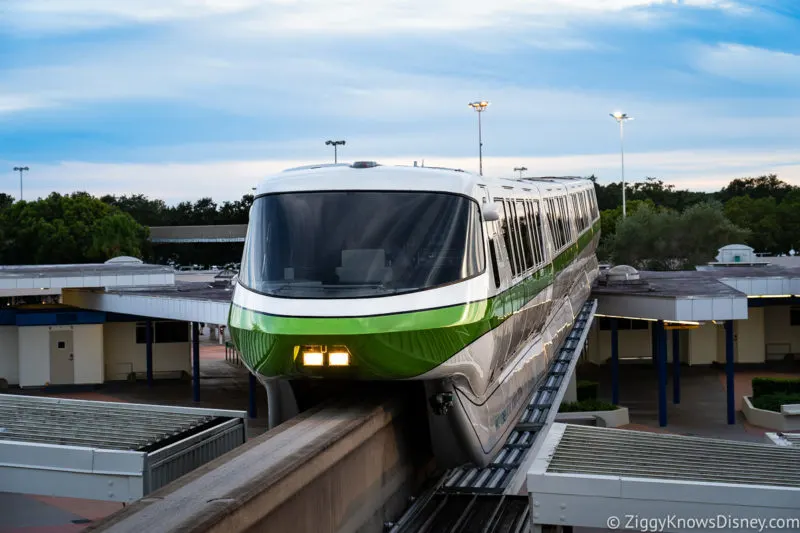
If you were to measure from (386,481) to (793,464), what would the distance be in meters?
3.81

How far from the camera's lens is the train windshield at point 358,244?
10406mm

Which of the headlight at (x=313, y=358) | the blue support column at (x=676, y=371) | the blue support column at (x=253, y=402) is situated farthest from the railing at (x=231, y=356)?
the headlight at (x=313, y=358)

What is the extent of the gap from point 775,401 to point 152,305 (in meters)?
17.6

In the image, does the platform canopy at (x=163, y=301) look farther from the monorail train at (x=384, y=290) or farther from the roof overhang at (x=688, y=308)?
the monorail train at (x=384, y=290)

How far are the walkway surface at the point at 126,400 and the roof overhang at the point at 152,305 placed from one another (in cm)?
277

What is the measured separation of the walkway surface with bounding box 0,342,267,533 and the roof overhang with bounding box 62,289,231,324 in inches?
109

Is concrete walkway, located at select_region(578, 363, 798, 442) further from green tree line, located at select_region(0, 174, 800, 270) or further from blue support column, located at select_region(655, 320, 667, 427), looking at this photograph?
green tree line, located at select_region(0, 174, 800, 270)

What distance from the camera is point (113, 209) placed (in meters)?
85.6

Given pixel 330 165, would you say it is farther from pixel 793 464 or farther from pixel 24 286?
pixel 24 286

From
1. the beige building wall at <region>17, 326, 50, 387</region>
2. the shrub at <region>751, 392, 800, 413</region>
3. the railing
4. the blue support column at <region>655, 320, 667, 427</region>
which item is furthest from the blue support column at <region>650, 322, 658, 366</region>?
the beige building wall at <region>17, 326, 50, 387</region>

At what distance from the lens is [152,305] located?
108ft

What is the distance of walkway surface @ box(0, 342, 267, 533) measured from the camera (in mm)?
19609

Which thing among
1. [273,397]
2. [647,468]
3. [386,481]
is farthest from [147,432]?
[647,468]

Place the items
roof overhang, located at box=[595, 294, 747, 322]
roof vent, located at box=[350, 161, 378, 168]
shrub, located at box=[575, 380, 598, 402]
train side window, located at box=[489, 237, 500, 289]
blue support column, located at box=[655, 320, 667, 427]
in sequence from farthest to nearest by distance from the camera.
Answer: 1. shrub, located at box=[575, 380, 598, 402]
2. blue support column, located at box=[655, 320, 667, 427]
3. roof overhang, located at box=[595, 294, 747, 322]
4. train side window, located at box=[489, 237, 500, 289]
5. roof vent, located at box=[350, 161, 378, 168]
